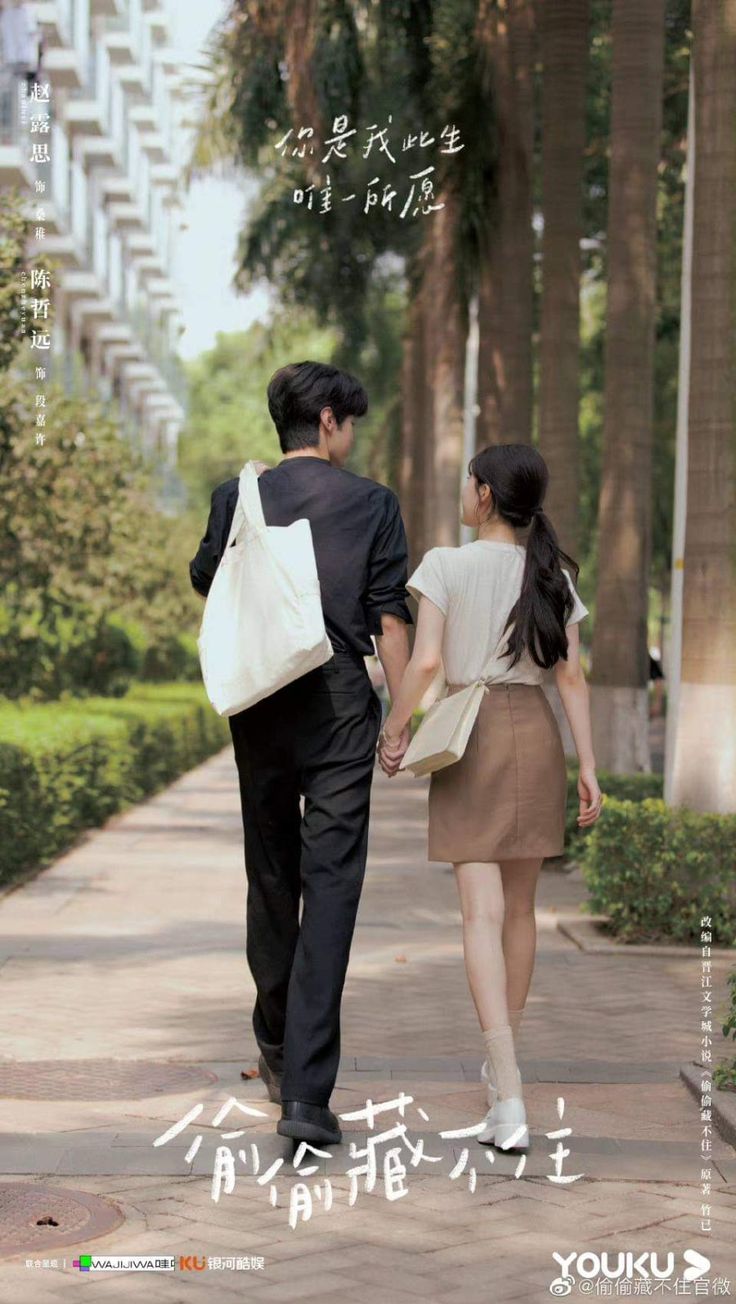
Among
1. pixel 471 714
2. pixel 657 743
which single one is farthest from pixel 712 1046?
pixel 657 743

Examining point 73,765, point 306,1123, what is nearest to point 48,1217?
point 306,1123

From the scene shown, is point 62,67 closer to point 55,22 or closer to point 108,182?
point 55,22

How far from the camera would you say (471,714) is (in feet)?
18.3

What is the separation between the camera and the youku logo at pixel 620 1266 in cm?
433

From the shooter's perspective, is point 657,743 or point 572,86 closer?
point 572,86

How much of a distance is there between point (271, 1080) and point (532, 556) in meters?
1.62

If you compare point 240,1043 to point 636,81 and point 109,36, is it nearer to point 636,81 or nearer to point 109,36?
point 636,81

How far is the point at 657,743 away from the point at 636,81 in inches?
910

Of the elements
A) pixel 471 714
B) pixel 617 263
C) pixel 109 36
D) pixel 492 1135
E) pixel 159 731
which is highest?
pixel 109 36

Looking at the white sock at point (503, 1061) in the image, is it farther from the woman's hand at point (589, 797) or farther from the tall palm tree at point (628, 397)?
the tall palm tree at point (628, 397)

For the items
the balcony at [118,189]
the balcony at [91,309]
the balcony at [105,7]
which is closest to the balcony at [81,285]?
the balcony at [91,309]

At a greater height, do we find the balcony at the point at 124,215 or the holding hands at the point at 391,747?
the balcony at the point at 124,215

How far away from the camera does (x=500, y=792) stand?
5.66 metres

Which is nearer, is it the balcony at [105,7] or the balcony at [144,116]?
the balcony at [105,7]
